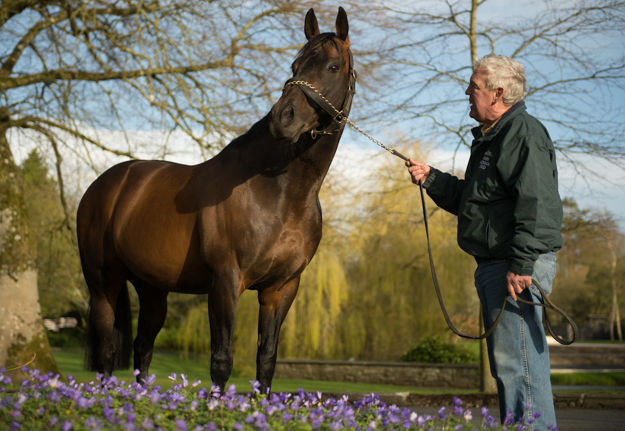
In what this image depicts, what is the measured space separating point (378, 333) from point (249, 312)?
3747mm

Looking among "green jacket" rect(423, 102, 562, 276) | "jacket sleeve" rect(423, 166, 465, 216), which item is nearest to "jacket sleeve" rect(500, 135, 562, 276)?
"green jacket" rect(423, 102, 562, 276)

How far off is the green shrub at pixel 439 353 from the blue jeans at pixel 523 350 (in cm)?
986

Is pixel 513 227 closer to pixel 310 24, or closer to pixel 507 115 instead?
pixel 507 115

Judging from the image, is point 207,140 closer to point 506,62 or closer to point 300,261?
point 300,261

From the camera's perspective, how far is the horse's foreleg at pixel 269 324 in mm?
3350

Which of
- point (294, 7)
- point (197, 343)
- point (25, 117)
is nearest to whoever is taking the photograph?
point (294, 7)

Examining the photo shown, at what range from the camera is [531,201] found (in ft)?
8.14

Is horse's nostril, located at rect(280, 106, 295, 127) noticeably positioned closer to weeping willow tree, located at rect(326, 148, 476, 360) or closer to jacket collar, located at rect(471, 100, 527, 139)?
jacket collar, located at rect(471, 100, 527, 139)

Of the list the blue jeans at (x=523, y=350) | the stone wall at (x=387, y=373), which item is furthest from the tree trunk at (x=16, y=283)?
the blue jeans at (x=523, y=350)

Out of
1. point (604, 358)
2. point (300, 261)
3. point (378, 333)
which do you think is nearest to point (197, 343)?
point (378, 333)

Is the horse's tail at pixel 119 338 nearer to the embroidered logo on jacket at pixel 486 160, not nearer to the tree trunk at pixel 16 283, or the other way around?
the embroidered logo on jacket at pixel 486 160

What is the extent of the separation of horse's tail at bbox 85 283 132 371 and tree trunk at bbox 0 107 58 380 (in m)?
4.61

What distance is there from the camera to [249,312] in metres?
14.1

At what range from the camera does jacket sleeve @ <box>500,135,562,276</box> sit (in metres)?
2.46
